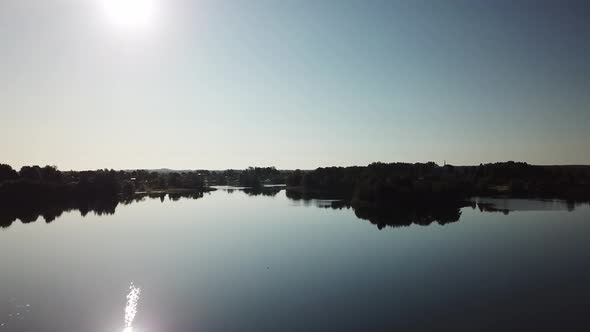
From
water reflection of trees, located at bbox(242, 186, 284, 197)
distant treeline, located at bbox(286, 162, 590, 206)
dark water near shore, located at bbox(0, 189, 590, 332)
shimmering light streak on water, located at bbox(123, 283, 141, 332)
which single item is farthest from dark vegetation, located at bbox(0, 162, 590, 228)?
shimmering light streak on water, located at bbox(123, 283, 141, 332)

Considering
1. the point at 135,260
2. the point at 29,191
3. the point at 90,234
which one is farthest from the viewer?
the point at 29,191

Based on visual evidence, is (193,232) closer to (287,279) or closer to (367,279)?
(287,279)

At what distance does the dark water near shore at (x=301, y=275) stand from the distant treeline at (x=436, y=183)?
1954 centimetres

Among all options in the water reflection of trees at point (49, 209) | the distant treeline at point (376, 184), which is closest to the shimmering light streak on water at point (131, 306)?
the water reflection of trees at point (49, 209)

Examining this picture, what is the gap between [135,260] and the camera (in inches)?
1496

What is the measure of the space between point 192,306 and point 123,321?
13.2 feet

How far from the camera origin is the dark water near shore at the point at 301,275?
906 inches

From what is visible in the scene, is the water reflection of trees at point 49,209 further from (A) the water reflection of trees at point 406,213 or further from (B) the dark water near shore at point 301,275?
(A) the water reflection of trees at point 406,213

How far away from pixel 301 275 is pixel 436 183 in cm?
6209

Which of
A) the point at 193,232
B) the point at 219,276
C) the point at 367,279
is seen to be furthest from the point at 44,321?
the point at 193,232

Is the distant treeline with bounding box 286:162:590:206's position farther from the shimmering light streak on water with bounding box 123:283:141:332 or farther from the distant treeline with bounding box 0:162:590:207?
the shimmering light streak on water with bounding box 123:283:141:332

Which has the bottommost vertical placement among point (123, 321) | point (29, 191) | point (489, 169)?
point (123, 321)

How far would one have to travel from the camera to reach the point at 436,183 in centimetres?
8619

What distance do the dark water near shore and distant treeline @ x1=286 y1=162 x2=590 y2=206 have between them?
19542mm
